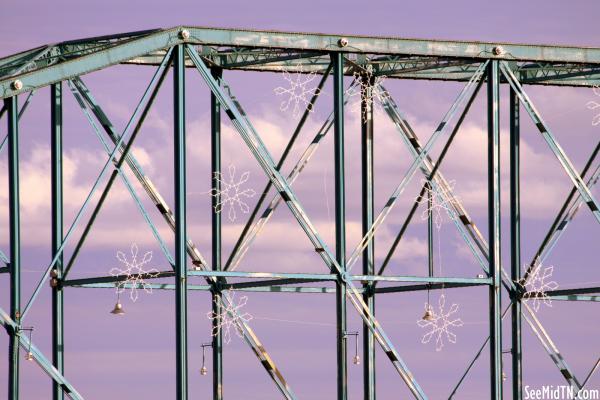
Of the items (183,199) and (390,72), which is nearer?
(183,199)

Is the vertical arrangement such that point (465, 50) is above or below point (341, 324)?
above

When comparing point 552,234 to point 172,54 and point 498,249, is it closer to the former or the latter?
point 498,249

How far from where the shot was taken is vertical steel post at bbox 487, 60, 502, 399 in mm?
48312

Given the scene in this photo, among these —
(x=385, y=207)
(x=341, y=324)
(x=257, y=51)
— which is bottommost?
(x=341, y=324)

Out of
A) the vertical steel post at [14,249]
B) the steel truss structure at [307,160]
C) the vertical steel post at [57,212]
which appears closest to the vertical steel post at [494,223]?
the steel truss structure at [307,160]

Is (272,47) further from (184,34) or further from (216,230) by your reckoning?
(216,230)

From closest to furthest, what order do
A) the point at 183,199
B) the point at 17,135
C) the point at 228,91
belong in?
the point at 183,199
the point at 17,135
the point at 228,91

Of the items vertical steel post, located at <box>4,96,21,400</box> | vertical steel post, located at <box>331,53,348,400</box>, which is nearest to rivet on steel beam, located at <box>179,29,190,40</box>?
vertical steel post, located at <box>331,53,348,400</box>

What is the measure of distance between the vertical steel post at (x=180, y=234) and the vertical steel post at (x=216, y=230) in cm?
706

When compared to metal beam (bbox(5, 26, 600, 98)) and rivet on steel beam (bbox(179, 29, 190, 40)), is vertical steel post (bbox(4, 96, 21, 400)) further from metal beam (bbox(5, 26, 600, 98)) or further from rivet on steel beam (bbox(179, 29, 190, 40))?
rivet on steel beam (bbox(179, 29, 190, 40))

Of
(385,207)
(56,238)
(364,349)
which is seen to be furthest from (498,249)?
(56,238)

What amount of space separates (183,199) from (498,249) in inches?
339

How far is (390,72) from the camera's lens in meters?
53.1

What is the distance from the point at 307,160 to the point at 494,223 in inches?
220
